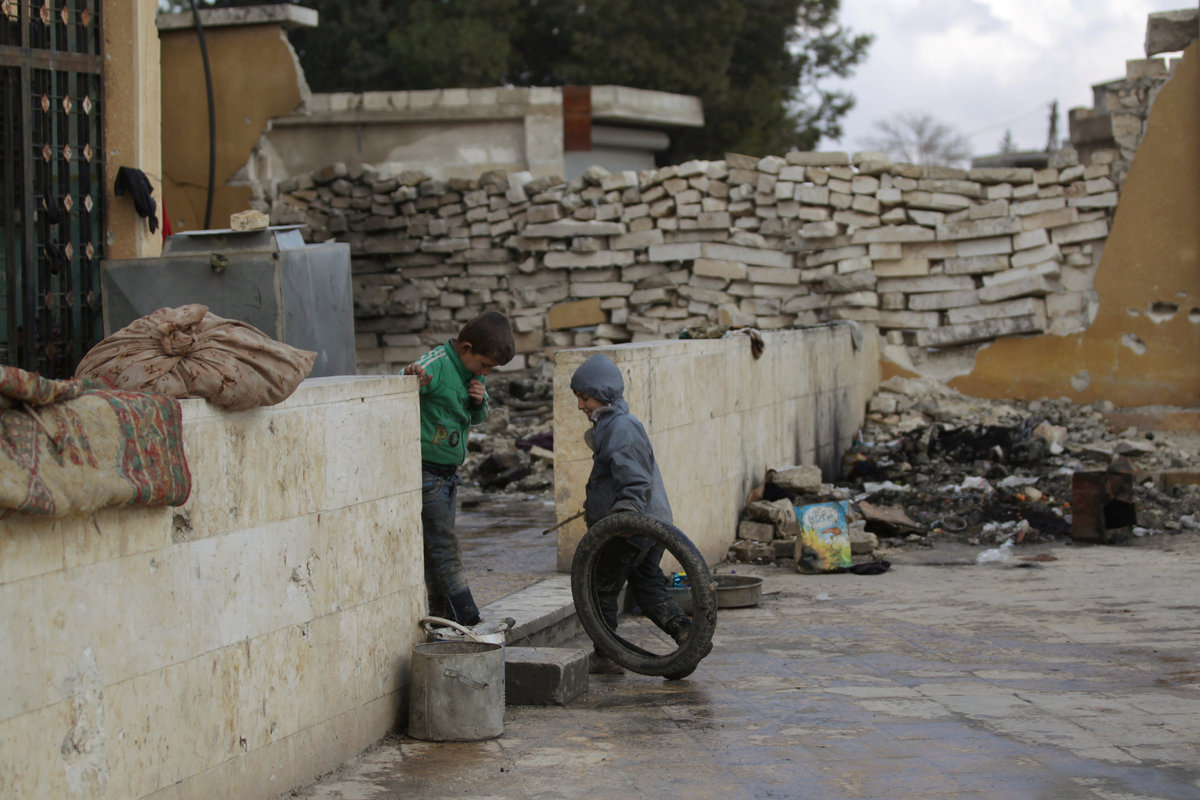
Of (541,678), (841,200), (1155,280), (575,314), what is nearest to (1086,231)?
(1155,280)

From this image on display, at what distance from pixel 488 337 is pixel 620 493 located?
96cm

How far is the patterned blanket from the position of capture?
287 centimetres

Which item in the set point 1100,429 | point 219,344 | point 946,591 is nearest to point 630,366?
point 946,591

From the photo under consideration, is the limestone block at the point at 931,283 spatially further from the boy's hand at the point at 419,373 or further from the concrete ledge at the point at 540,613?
the boy's hand at the point at 419,373

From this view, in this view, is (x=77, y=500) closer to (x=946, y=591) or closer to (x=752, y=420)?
(x=946, y=591)

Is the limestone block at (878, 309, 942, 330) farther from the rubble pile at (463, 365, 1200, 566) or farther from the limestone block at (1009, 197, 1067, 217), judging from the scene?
the limestone block at (1009, 197, 1067, 217)

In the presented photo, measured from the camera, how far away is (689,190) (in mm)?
15352

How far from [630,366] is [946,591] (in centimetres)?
259

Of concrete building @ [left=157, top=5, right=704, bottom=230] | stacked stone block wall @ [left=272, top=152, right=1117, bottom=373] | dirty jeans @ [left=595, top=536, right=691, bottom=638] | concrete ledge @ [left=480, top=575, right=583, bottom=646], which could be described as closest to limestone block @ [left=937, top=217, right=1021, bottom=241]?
stacked stone block wall @ [left=272, top=152, right=1117, bottom=373]

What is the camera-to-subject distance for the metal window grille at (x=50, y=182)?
7320mm

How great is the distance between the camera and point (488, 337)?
5.46 meters

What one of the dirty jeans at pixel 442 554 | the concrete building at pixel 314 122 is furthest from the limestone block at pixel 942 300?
the dirty jeans at pixel 442 554

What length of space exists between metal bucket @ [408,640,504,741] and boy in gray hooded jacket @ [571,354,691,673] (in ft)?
3.91

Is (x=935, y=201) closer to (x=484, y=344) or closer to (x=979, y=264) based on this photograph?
(x=979, y=264)
